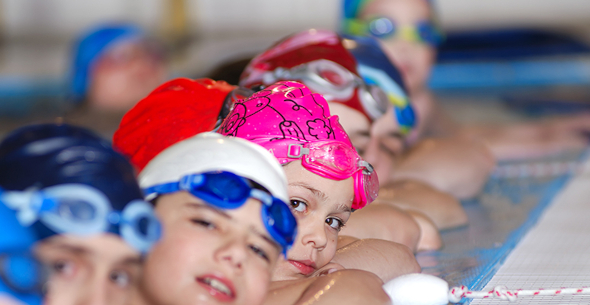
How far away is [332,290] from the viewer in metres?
1.09

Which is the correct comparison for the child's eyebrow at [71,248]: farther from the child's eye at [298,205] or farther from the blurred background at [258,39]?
the blurred background at [258,39]

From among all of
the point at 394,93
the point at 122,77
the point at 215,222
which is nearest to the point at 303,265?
the point at 215,222

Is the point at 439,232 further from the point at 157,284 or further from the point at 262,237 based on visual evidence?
the point at 157,284

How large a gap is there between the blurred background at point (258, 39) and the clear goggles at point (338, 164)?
4.73 m

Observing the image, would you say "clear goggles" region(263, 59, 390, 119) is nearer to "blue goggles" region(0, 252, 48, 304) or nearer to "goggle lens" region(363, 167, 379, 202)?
"goggle lens" region(363, 167, 379, 202)

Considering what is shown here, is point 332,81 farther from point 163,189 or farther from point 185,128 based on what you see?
point 163,189

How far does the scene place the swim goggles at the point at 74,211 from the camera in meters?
0.83

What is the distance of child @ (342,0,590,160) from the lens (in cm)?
295

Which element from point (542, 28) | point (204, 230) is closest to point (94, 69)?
point (204, 230)

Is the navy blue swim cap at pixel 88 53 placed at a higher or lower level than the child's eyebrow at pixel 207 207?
lower

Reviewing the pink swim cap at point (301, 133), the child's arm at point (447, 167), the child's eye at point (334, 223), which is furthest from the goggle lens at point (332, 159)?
the child's arm at point (447, 167)

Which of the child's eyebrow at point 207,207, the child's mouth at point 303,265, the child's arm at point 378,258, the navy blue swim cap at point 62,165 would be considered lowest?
the child's arm at point 378,258

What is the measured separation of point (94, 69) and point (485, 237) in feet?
8.73

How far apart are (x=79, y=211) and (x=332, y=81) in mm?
997
